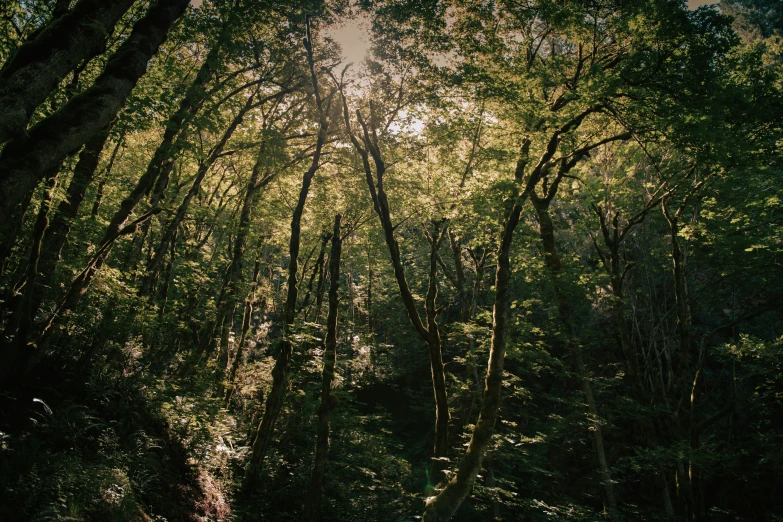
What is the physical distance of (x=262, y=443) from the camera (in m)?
10.1

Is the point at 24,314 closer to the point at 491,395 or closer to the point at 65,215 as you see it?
the point at 65,215

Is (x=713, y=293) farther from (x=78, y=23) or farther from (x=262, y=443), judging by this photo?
(x=78, y=23)

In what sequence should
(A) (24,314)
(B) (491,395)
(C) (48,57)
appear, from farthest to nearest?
(B) (491,395), (A) (24,314), (C) (48,57)

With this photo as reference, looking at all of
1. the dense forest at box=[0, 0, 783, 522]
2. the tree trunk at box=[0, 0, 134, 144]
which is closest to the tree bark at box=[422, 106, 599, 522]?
the dense forest at box=[0, 0, 783, 522]

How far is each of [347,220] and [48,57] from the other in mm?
14159

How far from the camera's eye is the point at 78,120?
3387 millimetres

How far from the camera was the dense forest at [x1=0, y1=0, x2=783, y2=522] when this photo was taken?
6.44 meters

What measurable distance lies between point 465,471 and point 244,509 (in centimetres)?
536

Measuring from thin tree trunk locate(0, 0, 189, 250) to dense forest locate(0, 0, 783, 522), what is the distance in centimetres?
2

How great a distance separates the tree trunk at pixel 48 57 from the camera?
3029 mm

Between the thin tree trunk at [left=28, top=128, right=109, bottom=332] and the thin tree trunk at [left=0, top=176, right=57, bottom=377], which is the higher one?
the thin tree trunk at [left=28, top=128, right=109, bottom=332]

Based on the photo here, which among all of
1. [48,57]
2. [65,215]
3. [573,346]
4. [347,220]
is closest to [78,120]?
[48,57]

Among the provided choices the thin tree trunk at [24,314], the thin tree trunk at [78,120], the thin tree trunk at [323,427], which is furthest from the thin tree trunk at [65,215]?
the thin tree trunk at [323,427]

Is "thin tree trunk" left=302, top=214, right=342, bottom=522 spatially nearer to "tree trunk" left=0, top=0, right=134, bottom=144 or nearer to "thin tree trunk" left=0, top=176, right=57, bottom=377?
"thin tree trunk" left=0, top=176, right=57, bottom=377
